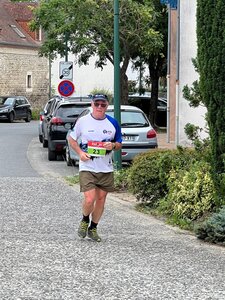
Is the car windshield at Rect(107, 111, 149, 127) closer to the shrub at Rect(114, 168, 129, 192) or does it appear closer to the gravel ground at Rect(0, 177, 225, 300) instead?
the shrub at Rect(114, 168, 129, 192)

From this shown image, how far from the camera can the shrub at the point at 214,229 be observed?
11023 mm

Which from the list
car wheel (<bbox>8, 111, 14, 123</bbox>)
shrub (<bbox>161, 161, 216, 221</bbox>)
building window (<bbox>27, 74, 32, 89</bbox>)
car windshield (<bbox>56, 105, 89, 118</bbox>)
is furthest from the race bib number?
building window (<bbox>27, 74, 32, 89</bbox>)

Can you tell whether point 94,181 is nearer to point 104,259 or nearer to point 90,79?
point 104,259

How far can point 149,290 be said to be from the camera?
316 inches

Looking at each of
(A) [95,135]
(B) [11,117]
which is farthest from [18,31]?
(A) [95,135]

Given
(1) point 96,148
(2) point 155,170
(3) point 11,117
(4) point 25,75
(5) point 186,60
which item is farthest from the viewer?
(4) point 25,75

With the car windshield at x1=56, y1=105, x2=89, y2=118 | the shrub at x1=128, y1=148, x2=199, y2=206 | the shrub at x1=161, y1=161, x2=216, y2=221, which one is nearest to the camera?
the shrub at x1=161, y1=161, x2=216, y2=221

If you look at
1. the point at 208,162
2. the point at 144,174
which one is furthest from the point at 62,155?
the point at 208,162

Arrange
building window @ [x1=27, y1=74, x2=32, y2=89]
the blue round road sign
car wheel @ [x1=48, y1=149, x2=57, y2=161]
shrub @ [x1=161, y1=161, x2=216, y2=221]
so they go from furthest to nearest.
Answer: building window @ [x1=27, y1=74, x2=32, y2=89], the blue round road sign, car wheel @ [x1=48, y1=149, x2=57, y2=161], shrub @ [x1=161, y1=161, x2=216, y2=221]

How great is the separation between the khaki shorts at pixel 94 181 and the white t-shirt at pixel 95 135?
2.1 inches

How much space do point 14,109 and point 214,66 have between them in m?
46.6

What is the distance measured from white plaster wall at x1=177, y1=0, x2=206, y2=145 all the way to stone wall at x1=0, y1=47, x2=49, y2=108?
41500 mm

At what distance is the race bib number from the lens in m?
10.7

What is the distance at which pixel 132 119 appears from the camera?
74.2 feet
